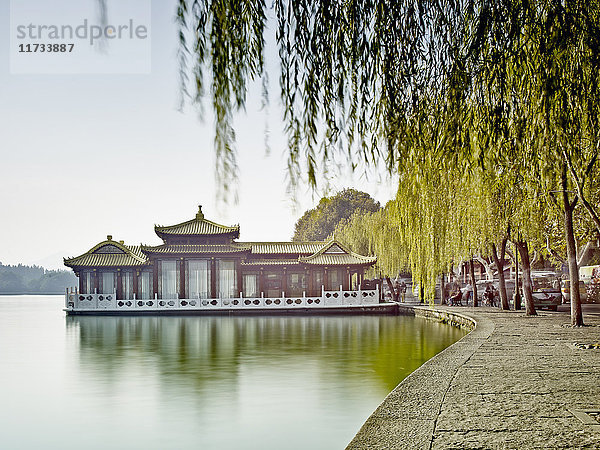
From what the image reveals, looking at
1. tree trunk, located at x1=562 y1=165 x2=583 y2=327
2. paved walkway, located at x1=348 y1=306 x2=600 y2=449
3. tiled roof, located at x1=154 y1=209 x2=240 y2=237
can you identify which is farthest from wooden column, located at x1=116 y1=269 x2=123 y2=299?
paved walkway, located at x1=348 y1=306 x2=600 y2=449

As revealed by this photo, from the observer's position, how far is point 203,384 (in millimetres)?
13648

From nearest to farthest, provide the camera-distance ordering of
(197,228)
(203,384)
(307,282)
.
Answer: (203,384) < (197,228) < (307,282)

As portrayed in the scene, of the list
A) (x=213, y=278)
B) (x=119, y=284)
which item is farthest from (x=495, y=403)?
(x=119, y=284)

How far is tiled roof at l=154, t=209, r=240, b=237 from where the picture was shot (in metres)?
37.5

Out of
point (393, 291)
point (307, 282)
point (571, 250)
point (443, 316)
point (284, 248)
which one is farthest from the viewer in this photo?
point (393, 291)

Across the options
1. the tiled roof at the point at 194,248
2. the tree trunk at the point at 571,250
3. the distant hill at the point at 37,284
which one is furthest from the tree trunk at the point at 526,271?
the distant hill at the point at 37,284

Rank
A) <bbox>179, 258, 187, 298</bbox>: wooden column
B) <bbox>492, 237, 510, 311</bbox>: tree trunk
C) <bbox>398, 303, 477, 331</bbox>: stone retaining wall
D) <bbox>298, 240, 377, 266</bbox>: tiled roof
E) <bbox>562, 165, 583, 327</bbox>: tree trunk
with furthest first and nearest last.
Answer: <bbox>298, 240, 377, 266</bbox>: tiled roof < <bbox>179, 258, 187, 298</bbox>: wooden column < <bbox>492, 237, 510, 311</bbox>: tree trunk < <bbox>398, 303, 477, 331</bbox>: stone retaining wall < <bbox>562, 165, 583, 327</bbox>: tree trunk

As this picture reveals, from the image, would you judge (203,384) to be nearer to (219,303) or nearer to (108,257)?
(219,303)

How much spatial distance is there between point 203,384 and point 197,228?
25.1m

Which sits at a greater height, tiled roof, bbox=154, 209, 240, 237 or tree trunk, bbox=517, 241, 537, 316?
tiled roof, bbox=154, 209, 240, 237

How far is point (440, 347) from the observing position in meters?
18.0

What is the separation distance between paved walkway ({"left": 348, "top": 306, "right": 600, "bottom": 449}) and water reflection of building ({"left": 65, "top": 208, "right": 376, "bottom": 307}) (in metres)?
25.8

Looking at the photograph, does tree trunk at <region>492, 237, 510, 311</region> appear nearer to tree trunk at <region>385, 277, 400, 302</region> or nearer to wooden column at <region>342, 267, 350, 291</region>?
wooden column at <region>342, 267, 350, 291</region>

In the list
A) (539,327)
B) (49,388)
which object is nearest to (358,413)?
(49,388)
